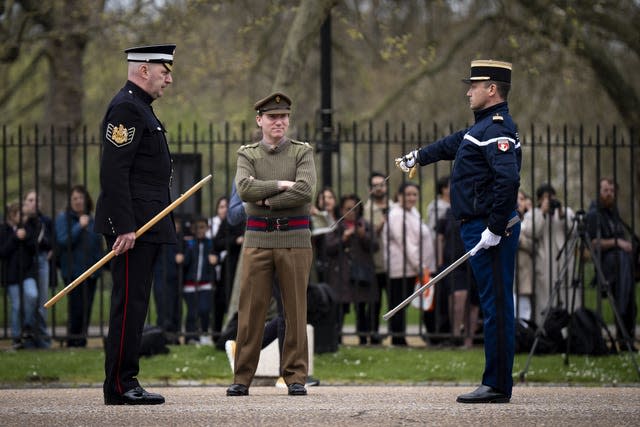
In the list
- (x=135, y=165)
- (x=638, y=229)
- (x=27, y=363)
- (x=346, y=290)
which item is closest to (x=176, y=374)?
(x=27, y=363)

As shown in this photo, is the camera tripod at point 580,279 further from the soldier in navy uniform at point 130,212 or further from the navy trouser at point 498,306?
the soldier in navy uniform at point 130,212

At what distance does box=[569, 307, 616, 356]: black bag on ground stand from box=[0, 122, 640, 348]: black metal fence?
1.18 meters

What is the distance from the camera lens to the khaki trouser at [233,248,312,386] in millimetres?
8984

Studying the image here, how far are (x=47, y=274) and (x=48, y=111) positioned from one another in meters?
6.75

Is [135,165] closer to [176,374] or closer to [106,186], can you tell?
[106,186]

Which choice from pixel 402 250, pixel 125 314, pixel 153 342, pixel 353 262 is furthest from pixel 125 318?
pixel 402 250

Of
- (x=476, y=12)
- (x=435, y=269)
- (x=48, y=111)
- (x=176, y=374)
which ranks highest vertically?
(x=476, y=12)

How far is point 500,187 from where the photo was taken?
802cm

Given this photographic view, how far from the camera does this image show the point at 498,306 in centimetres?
827

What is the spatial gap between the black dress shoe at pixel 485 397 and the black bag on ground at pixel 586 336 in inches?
192

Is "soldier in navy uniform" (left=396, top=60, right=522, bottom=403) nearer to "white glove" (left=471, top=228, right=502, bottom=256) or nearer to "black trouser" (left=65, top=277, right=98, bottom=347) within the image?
"white glove" (left=471, top=228, right=502, bottom=256)

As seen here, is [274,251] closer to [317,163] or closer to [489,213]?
[489,213]

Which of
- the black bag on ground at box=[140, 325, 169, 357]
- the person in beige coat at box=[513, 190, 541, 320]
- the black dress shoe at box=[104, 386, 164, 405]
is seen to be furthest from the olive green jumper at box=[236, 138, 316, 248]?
the person in beige coat at box=[513, 190, 541, 320]

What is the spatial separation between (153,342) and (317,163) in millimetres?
10112
